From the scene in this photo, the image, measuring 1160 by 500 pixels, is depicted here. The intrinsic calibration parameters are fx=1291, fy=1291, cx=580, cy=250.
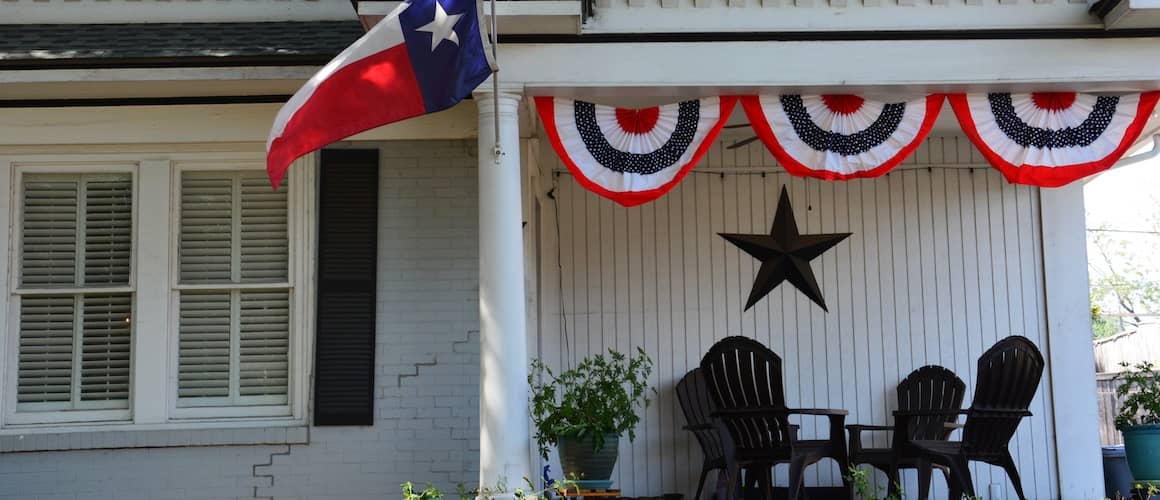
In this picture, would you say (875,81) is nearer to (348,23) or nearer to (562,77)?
(562,77)

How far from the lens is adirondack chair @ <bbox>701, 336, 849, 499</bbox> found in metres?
7.43

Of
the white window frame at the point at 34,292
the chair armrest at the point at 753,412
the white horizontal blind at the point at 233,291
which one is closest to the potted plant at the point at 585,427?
the chair armrest at the point at 753,412

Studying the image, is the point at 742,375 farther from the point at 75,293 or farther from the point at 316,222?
the point at 75,293

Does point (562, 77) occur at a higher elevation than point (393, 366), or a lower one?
higher

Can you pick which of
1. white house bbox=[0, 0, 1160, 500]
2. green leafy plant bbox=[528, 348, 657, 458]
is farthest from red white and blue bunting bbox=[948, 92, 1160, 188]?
green leafy plant bbox=[528, 348, 657, 458]

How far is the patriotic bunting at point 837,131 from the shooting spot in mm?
6945

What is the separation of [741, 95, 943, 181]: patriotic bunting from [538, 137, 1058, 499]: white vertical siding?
2020 mm

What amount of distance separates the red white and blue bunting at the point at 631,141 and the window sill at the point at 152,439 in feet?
7.26

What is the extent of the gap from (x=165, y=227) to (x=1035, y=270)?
5.73 meters

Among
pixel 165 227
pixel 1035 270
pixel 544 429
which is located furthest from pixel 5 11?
pixel 1035 270

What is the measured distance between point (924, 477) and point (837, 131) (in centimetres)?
207

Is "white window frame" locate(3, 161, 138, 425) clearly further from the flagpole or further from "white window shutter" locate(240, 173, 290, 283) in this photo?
the flagpole

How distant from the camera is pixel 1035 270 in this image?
8.91 meters

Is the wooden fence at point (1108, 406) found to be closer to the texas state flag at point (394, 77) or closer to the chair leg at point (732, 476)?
the chair leg at point (732, 476)
